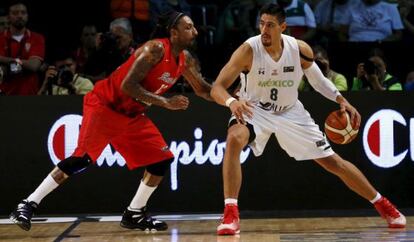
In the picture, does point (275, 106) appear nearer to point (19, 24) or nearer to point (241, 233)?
point (241, 233)

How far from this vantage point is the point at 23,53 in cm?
1036

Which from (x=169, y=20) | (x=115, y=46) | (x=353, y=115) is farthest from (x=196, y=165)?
(x=353, y=115)

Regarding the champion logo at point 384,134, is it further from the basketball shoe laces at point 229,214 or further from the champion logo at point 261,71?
the basketball shoe laces at point 229,214

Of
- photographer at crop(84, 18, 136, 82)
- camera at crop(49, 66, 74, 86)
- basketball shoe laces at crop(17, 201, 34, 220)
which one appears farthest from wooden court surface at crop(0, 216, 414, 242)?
photographer at crop(84, 18, 136, 82)

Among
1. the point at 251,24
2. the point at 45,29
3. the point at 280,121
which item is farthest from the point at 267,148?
the point at 45,29

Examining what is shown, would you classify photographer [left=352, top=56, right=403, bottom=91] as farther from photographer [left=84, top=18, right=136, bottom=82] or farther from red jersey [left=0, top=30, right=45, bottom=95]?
red jersey [left=0, top=30, right=45, bottom=95]

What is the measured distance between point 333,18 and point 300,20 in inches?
19.0

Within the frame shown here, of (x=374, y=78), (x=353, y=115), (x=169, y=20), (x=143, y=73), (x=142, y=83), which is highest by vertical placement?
(x=169, y=20)

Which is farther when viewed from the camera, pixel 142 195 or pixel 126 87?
pixel 142 195

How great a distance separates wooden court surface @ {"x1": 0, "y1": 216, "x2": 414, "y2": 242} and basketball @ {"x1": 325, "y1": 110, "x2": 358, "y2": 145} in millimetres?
746

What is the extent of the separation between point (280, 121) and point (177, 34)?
1076mm

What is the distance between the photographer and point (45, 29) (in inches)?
465

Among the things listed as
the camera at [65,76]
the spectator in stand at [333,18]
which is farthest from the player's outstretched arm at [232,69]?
the spectator in stand at [333,18]

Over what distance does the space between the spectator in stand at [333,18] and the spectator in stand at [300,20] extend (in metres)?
0.21
